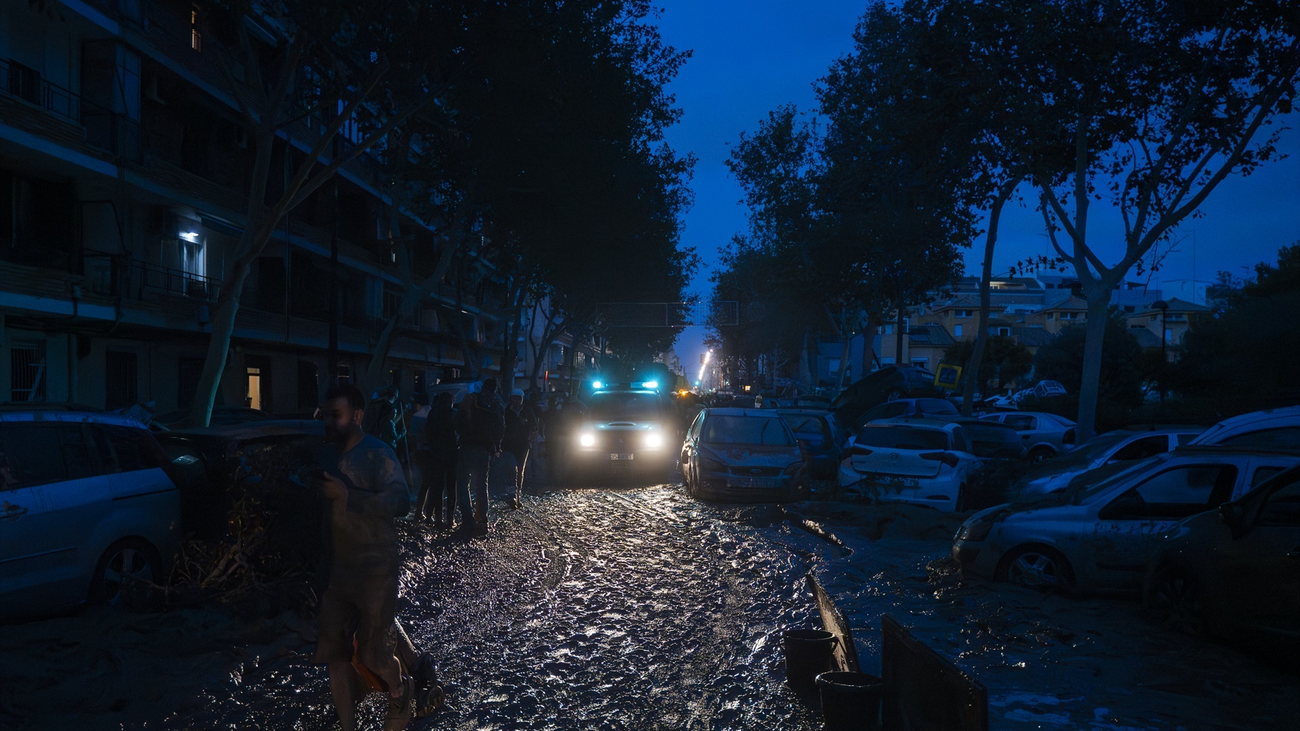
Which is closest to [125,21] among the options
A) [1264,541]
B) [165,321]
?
[165,321]

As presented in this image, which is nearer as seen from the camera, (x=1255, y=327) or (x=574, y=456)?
(x=574, y=456)

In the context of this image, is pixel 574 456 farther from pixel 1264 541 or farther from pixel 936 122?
pixel 1264 541

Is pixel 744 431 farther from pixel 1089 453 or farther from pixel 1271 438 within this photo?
pixel 1271 438

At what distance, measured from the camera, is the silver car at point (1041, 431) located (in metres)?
24.9

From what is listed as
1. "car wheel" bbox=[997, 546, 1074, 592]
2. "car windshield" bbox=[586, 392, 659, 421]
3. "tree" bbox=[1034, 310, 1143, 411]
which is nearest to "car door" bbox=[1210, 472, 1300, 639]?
"car wheel" bbox=[997, 546, 1074, 592]

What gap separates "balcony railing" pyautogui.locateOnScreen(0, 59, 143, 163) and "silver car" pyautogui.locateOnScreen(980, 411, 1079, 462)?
2216cm

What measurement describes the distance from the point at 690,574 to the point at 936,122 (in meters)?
11.7

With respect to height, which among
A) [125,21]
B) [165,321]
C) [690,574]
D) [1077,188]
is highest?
[125,21]

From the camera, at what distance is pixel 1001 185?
2258 centimetres

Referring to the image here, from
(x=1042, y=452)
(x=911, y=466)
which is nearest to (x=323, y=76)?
(x=911, y=466)

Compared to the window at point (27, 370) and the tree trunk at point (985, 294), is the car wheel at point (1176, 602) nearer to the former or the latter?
the tree trunk at point (985, 294)

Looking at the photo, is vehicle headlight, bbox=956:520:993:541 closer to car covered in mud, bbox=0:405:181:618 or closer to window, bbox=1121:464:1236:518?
window, bbox=1121:464:1236:518

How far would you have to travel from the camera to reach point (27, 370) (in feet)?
68.3

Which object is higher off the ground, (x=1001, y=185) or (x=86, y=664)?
(x=1001, y=185)
